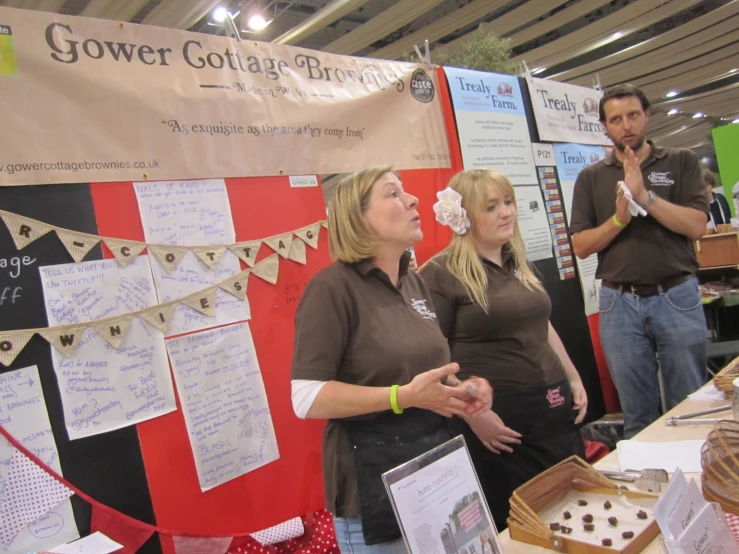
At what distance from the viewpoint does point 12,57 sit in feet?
5.63

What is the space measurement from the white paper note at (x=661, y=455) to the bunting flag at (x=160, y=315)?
144cm

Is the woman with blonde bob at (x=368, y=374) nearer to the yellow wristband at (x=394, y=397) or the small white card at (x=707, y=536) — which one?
the yellow wristband at (x=394, y=397)

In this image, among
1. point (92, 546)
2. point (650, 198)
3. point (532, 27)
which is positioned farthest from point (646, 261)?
point (532, 27)

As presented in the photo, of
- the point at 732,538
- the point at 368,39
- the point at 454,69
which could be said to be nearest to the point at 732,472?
the point at 732,538

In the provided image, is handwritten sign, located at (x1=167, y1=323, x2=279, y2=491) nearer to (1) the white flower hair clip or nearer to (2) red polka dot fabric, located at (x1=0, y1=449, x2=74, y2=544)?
(2) red polka dot fabric, located at (x1=0, y1=449, x2=74, y2=544)

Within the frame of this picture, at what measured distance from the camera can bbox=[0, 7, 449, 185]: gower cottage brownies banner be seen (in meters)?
1.75

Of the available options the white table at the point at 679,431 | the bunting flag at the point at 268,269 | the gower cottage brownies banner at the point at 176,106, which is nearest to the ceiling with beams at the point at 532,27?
the gower cottage brownies banner at the point at 176,106

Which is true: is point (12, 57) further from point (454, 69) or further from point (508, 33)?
point (508, 33)

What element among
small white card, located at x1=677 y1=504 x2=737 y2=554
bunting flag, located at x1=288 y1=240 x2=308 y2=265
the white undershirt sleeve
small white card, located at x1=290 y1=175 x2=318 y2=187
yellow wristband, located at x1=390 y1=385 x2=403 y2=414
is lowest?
small white card, located at x1=677 y1=504 x2=737 y2=554

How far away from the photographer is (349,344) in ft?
4.45

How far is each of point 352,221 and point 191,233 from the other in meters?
0.80

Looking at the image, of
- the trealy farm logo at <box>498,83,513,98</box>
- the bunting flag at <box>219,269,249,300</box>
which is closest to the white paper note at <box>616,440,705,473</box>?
the bunting flag at <box>219,269,249,300</box>

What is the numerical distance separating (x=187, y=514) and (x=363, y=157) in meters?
1.58

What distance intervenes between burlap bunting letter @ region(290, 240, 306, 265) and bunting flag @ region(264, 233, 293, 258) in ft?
0.07
